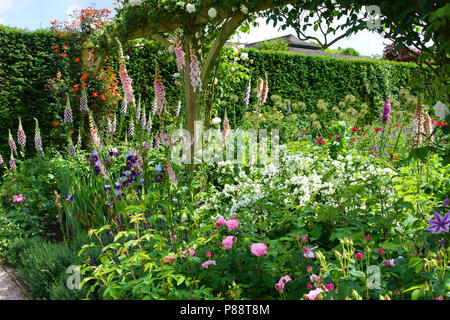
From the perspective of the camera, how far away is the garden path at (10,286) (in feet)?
8.71

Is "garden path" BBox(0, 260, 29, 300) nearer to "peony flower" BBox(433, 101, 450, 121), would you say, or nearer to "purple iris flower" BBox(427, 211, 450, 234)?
"purple iris flower" BBox(427, 211, 450, 234)

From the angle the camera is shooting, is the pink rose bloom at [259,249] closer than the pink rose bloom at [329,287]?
No

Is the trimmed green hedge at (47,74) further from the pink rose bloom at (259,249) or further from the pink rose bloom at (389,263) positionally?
the pink rose bloom at (389,263)

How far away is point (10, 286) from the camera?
9.29 ft

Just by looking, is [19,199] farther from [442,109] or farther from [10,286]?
[442,109]

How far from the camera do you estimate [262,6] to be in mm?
3660

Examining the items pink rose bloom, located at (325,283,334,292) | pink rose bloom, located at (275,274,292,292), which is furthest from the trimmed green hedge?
pink rose bloom, located at (325,283,334,292)

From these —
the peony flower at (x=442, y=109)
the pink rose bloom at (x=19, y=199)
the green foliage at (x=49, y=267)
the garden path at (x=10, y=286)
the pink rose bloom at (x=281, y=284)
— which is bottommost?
the garden path at (x=10, y=286)

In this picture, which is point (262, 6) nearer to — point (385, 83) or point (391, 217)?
point (391, 217)

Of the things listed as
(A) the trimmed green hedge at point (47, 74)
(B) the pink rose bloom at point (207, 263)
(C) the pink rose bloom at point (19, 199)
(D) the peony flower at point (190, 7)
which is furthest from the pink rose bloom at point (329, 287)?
(A) the trimmed green hedge at point (47, 74)

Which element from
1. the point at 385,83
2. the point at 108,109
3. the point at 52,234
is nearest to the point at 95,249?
the point at 52,234

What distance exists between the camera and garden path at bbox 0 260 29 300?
2656 mm

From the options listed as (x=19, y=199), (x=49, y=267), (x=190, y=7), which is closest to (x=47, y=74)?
(x=19, y=199)
